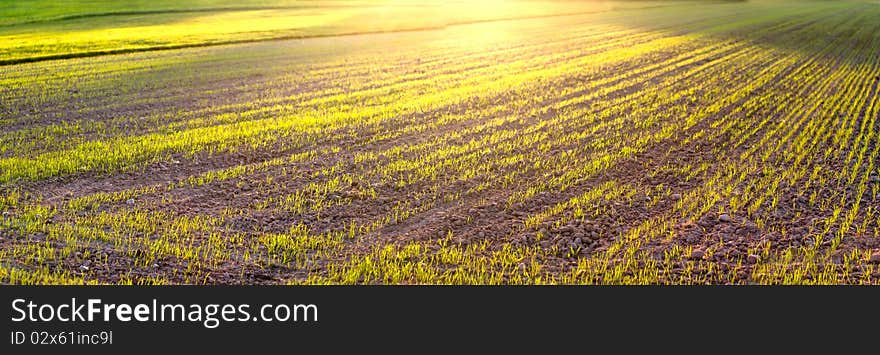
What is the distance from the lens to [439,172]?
1026 cm

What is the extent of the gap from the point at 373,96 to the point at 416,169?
7.02 m

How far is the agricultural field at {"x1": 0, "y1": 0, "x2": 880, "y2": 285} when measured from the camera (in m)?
7.08

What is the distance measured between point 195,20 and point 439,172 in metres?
40.9

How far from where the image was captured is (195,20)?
4647 cm

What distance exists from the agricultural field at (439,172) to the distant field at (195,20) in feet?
22.1

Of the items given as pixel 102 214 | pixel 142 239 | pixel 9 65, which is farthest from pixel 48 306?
pixel 9 65

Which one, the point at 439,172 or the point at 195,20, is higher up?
the point at 195,20

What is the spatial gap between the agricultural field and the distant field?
6734 mm

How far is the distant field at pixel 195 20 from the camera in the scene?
30109mm

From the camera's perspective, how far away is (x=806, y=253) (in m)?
7.32

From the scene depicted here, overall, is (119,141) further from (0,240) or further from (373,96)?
(373,96)

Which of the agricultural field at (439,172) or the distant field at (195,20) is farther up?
the distant field at (195,20)

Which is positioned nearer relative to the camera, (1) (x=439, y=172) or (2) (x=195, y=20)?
(1) (x=439, y=172)

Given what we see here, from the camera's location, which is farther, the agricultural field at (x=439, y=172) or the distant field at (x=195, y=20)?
the distant field at (x=195, y=20)
